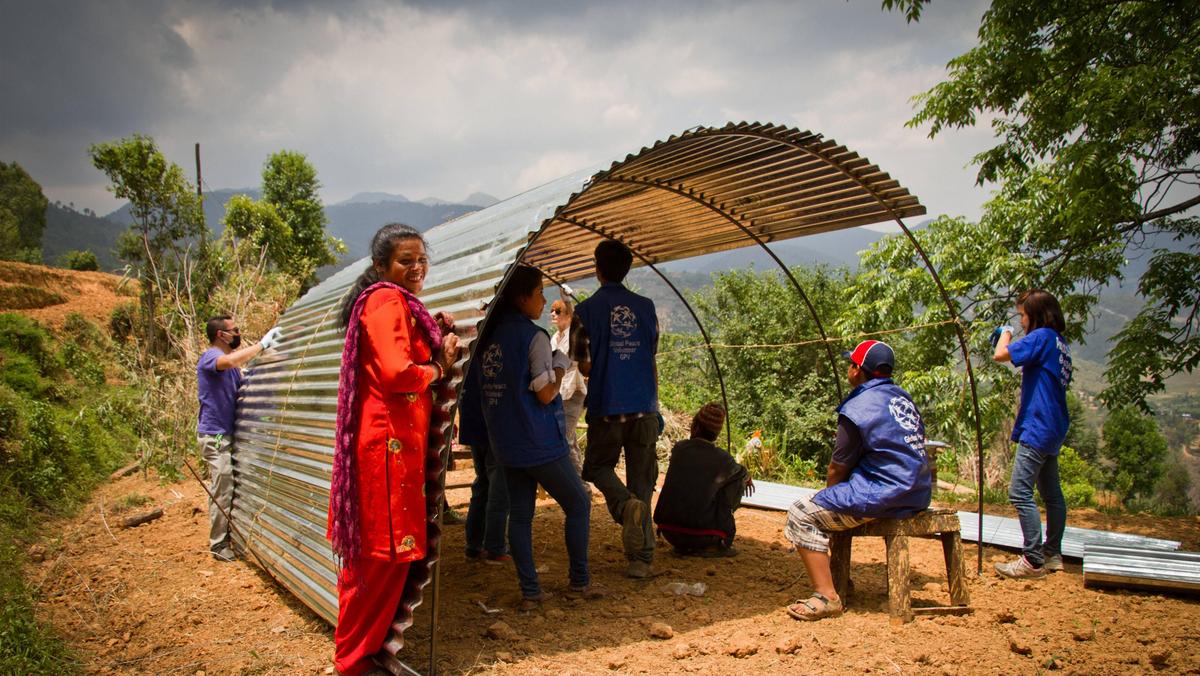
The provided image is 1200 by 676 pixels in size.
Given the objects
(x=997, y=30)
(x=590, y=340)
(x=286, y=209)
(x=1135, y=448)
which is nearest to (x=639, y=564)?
(x=590, y=340)

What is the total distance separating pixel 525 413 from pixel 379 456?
3.08 feet

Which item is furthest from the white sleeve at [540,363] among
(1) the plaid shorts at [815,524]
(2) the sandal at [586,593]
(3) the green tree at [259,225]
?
(3) the green tree at [259,225]

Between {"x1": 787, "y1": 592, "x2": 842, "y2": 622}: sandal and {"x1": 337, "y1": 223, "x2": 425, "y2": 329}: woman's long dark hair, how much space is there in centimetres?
284

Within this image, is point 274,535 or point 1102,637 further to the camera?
point 274,535

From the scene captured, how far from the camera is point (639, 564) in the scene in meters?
4.80

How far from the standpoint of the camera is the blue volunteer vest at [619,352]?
15.6 feet

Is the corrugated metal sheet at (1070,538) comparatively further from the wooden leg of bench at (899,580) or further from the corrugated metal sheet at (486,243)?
the corrugated metal sheet at (486,243)

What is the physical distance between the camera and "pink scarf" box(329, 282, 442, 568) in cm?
312

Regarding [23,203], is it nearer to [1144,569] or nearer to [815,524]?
[815,524]

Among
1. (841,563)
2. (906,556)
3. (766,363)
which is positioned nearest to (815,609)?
(841,563)

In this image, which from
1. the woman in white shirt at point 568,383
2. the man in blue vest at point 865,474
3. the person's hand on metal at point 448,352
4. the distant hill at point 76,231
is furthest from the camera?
the distant hill at point 76,231

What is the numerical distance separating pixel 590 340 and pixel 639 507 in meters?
1.15

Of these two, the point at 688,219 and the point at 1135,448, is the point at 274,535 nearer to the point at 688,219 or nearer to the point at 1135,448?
the point at 688,219

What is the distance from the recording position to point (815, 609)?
3986 mm
